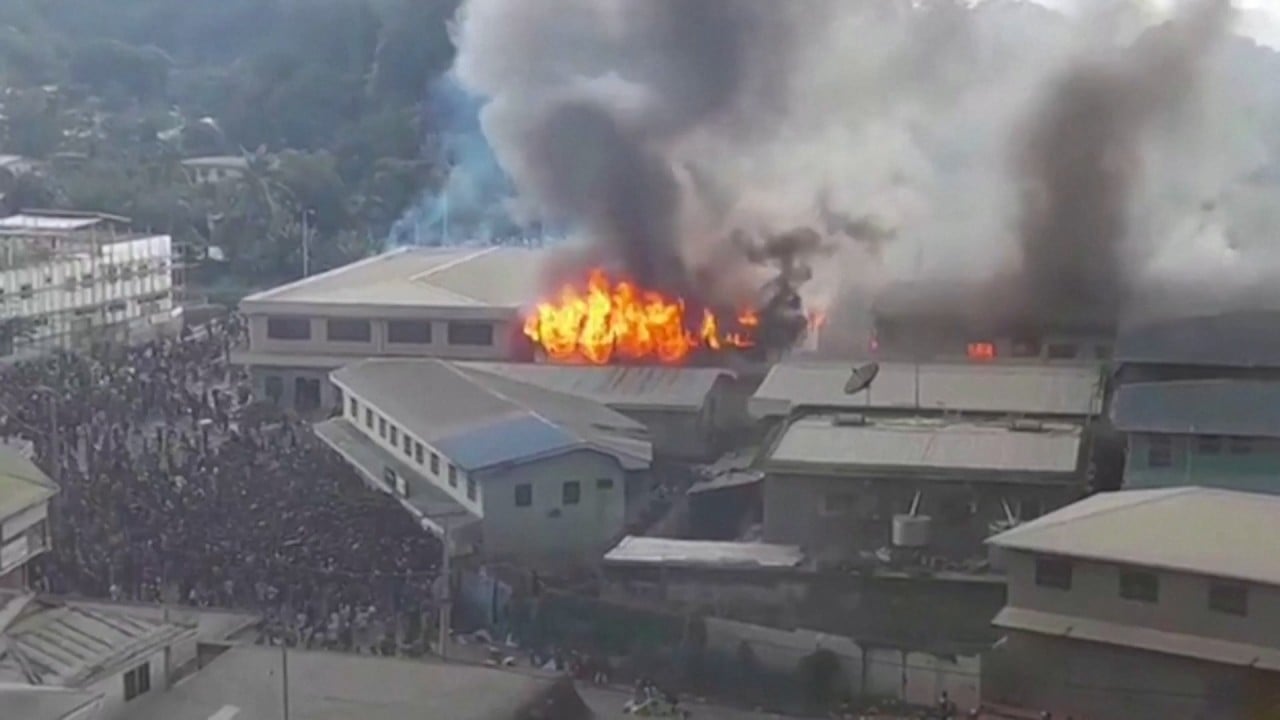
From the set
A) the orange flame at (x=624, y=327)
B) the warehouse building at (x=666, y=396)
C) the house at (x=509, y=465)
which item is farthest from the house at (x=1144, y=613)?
the orange flame at (x=624, y=327)

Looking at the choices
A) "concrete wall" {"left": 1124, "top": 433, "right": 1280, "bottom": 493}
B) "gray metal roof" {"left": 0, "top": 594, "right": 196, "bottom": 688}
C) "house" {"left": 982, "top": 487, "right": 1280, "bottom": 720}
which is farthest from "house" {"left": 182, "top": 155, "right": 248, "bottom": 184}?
"house" {"left": 982, "top": 487, "right": 1280, "bottom": 720}

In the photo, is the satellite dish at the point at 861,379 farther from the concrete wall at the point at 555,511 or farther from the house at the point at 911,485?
the concrete wall at the point at 555,511

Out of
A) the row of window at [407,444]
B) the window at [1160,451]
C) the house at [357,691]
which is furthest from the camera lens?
the row of window at [407,444]

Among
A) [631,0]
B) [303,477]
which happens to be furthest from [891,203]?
[303,477]

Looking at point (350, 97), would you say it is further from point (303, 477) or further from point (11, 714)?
point (11, 714)

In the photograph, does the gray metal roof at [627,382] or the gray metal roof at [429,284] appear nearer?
the gray metal roof at [627,382]

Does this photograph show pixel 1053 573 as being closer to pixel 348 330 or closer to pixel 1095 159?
pixel 1095 159

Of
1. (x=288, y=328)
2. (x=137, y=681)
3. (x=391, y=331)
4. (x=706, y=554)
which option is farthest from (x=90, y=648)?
(x=288, y=328)

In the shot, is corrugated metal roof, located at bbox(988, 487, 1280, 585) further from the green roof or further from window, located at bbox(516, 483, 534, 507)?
the green roof
